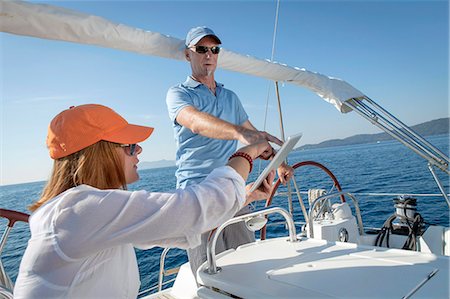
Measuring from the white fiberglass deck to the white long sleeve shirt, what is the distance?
0.39 metres

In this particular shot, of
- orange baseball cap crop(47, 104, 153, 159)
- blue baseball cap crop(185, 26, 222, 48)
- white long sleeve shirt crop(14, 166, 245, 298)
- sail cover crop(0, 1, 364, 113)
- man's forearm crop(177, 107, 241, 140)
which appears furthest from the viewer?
blue baseball cap crop(185, 26, 222, 48)

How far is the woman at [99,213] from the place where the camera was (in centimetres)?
74

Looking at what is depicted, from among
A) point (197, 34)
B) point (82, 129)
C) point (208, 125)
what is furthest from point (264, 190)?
point (197, 34)

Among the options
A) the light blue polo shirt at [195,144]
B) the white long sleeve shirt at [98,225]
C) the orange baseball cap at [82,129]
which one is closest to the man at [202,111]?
the light blue polo shirt at [195,144]

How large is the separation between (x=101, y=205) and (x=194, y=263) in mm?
1147

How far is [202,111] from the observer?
68.9 inches

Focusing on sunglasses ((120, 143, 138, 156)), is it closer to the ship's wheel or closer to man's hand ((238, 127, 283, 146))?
man's hand ((238, 127, 283, 146))

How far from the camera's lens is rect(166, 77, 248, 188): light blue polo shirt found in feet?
5.86

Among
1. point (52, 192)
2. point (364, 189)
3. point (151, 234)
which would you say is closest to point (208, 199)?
point (151, 234)

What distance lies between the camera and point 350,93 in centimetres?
272

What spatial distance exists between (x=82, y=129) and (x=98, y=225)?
299 millimetres

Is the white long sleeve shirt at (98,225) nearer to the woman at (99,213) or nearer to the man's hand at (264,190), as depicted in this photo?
the woman at (99,213)

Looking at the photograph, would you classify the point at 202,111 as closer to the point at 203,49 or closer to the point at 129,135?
the point at 203,49

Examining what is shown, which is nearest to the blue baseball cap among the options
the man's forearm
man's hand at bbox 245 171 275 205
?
the man's forearm
